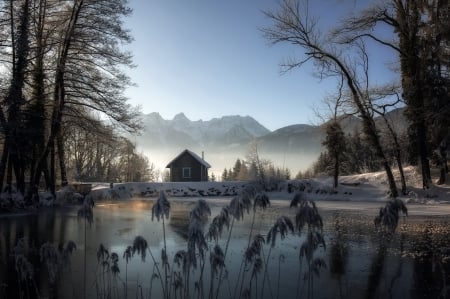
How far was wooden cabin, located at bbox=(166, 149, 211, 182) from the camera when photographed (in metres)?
59.7

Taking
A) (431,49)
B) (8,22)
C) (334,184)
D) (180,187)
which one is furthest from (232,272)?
(180,187)

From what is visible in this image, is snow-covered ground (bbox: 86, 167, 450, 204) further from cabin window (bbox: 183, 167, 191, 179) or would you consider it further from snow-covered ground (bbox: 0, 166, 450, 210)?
cabin window (bbox: 183, 167, 191, 179)

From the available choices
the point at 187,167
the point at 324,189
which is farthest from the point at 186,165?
the point at 324,189

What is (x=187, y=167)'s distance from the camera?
59.9 metres

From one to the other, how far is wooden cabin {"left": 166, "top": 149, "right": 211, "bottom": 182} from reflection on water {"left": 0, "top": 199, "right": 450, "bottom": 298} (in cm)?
4277

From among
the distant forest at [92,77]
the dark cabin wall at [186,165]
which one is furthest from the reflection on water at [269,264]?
the dark cabin wall at [186,165]

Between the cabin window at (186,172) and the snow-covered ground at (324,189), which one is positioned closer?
the snow-covered ground at (324,189)

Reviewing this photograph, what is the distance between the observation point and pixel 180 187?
4319cm

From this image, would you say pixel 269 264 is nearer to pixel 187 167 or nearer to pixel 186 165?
pixel 187 167

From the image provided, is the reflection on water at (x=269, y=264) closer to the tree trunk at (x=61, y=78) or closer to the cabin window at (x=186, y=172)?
the tree trunk at (x=61, y=78)

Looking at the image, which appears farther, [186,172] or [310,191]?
[186,172]

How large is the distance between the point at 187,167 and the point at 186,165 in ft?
1.04

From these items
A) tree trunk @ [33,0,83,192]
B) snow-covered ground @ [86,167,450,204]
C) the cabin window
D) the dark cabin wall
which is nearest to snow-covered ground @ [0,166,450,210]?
snow-covered ground @ [86,167,450,204]

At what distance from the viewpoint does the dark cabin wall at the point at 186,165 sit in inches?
2350
